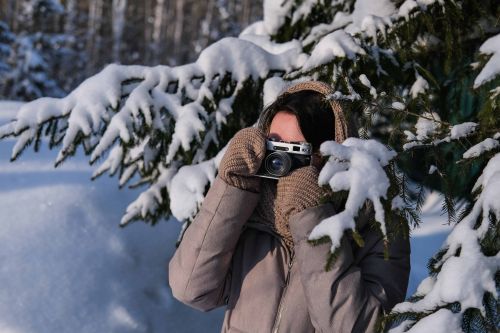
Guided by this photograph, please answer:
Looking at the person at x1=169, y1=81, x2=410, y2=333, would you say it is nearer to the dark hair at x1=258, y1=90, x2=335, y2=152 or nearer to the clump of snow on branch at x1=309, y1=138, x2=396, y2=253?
the dark hair at x1=258, y1=90, x2=335, y2=152

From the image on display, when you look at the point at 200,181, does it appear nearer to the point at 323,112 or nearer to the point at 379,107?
the point at 323,112

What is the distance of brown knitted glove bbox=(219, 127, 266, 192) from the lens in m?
1.84

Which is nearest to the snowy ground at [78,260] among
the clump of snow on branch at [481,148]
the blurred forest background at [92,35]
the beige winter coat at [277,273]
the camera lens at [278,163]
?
the beige winter coat at [277,273]

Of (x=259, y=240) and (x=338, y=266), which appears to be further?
(x=259, y=240)

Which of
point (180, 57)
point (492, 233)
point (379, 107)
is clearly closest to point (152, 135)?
point (379, 107)

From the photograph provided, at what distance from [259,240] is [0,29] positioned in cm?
1655

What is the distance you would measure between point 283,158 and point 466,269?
25.7 inches

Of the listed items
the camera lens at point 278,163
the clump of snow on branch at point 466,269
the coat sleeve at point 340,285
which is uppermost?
the camera lens at point 278,163

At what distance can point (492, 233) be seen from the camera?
1.67 m

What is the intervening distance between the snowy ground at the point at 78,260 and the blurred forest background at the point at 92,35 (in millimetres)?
13757

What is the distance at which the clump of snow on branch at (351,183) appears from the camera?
1.44m

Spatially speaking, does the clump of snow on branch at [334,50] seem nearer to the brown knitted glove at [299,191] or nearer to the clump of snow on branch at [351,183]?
the brown knitted glove at [299,191]

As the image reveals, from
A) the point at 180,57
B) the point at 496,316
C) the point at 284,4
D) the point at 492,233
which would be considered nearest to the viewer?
the point at 496,316

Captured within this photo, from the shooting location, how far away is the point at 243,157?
6.04 feet
